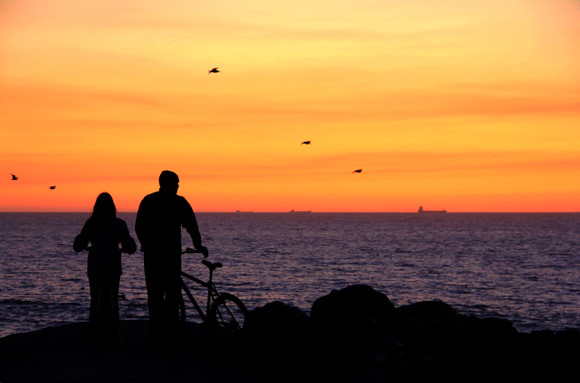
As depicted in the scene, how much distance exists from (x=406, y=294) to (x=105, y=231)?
34.4 metres

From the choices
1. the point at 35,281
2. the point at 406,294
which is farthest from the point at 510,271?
the point at 35,281

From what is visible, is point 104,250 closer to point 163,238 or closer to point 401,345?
point 163,238

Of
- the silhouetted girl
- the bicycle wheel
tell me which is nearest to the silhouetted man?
the silhouetted girl

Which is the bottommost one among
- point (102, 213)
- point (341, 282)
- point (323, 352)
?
point (341, 282)

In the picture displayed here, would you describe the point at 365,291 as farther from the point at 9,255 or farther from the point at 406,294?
the point at 9,255

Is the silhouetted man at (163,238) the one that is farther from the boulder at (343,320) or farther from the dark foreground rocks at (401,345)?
the boulder at (343,320)

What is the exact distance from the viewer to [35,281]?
47688 millimetres

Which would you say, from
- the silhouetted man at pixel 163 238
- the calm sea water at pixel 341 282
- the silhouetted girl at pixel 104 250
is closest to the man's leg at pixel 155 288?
the silhouetted man at pixel 163 238

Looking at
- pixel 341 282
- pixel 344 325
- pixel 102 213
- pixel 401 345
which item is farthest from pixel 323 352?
pixel 341 282

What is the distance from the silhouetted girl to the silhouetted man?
0.33 m

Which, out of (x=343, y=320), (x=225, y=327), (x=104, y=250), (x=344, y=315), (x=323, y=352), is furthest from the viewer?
(x=344, y=315)

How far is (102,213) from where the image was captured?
33.2 feet

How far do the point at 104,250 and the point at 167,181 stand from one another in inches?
56.7

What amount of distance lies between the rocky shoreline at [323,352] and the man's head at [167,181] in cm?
236
